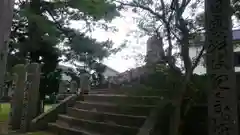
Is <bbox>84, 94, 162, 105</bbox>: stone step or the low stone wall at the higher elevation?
<bbox>84, 94, 162, 105</bbox>: stone step

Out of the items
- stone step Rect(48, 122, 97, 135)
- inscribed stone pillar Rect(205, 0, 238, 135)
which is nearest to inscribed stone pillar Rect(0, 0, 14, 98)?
inscribed stone pillar Rect(205, 0, 238, 135)

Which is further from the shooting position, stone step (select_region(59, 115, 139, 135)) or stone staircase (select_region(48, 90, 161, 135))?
stone staircase (select_region(48, 90, 161, 135))

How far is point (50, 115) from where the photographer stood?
359 inches

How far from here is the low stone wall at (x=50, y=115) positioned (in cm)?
862

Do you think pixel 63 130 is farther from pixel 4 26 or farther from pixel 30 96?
pixel 4 26

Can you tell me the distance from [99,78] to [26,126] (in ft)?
29.7

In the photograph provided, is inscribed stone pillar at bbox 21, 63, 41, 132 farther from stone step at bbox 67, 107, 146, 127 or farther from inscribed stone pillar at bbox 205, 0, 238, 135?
inscribed stone pillar at bbox 205, 0, 238, 135

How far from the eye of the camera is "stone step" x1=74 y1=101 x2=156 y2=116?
20.4ft

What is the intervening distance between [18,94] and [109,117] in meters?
4.71

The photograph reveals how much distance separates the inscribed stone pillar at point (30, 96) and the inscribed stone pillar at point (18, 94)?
18 cm

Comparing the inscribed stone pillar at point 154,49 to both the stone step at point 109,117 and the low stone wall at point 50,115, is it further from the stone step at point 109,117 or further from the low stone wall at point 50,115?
the low stone wall at point 50,115

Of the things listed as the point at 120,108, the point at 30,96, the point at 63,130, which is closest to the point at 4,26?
the point at 120,108

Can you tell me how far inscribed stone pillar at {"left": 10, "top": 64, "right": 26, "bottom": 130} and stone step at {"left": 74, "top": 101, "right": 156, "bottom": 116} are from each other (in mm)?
2626

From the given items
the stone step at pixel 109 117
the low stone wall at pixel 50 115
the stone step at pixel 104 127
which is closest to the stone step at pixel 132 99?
the stone step at pixel 109 117
